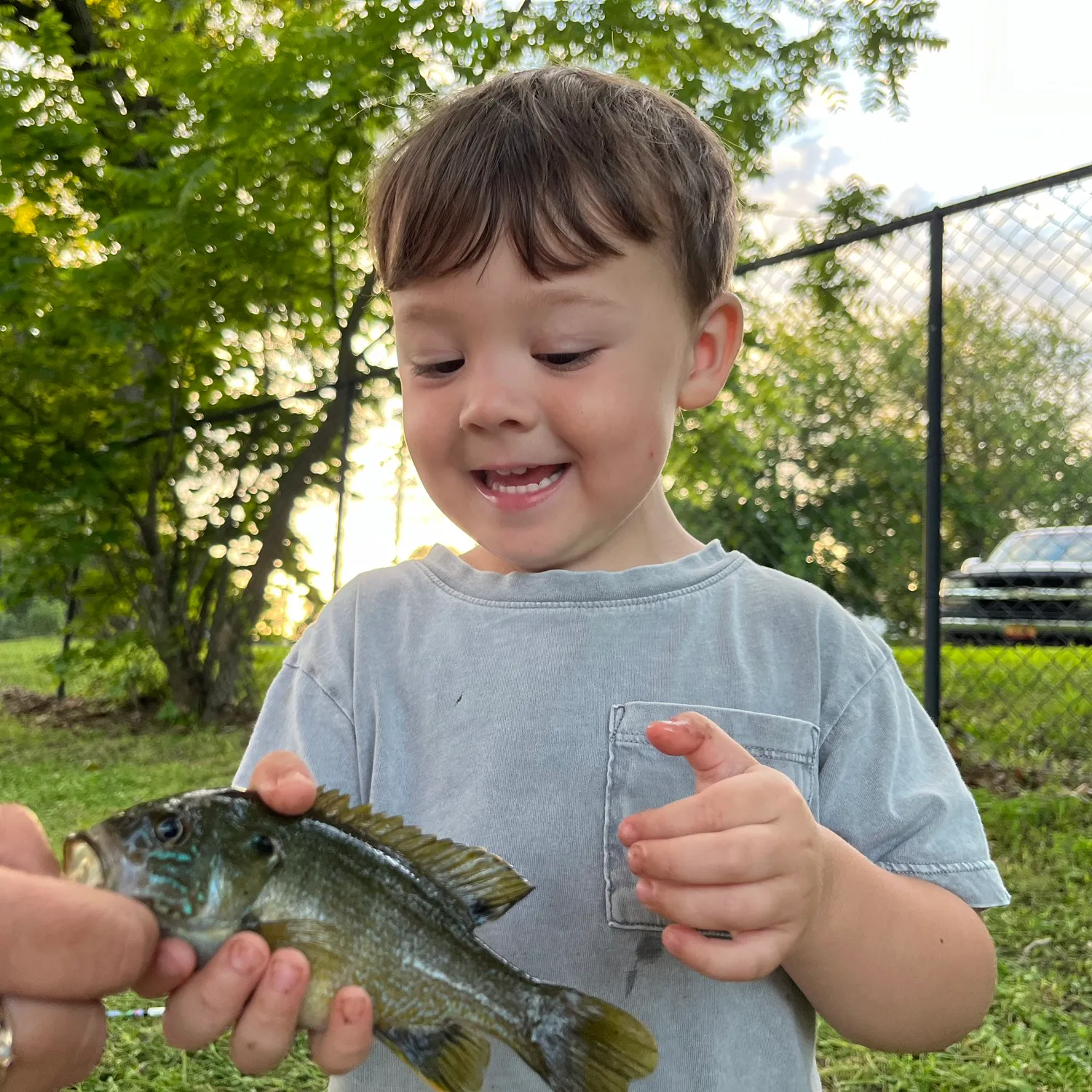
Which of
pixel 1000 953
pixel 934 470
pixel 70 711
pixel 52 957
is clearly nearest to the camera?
pixel 52 957

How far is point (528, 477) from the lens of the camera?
1.49 meters

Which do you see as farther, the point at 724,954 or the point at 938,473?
the point at 938,473

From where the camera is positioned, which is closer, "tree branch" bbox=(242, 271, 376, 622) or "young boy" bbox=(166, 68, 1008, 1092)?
"young boy" bbox=(166, 68, 1008, 1092)

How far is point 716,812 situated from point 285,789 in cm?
47

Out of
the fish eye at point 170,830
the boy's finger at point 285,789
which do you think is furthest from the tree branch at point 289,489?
the fish eye at point 170,830

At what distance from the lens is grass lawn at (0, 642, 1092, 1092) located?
2666 mm

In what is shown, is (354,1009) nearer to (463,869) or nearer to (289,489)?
(463,869)

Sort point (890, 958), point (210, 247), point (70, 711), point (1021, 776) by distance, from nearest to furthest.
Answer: point (890, 958), point (1021, 776), point (210, 247), point (70, 711)

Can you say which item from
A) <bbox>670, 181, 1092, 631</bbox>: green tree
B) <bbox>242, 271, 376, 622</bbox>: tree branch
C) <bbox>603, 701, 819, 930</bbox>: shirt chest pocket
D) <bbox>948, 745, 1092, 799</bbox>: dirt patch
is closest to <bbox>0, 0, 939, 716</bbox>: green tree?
<bbox>242, 271, 376, 622</bbox>: tree branch

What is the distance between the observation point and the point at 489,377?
1.39 metres

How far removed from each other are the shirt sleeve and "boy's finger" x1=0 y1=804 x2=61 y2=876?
1.04m

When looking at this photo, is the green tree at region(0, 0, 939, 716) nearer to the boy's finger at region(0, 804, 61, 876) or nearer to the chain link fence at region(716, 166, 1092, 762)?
the chain link fence at region(716, 166, 1092, 762)

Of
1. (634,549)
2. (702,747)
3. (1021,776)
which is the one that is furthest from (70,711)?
(702,747)

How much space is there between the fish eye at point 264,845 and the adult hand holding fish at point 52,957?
0.40 feet
